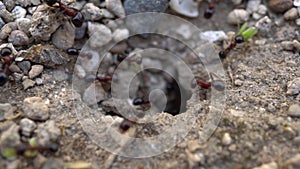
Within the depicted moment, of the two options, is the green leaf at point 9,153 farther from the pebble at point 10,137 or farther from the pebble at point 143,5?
the pebble at point 143,5

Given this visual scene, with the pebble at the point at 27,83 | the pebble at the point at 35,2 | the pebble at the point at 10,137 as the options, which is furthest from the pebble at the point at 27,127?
the pebble at the point at 35,2

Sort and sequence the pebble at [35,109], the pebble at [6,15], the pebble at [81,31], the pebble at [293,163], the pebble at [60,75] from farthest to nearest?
1. the pebble at [81,31]
2. the pebble at [6,15]
3. the pebble at [60,75]
4. the pebble at [35,109]
5. the pebble at [293,163]

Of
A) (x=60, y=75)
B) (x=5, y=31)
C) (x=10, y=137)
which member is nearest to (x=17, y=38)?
(x=5, y=31)

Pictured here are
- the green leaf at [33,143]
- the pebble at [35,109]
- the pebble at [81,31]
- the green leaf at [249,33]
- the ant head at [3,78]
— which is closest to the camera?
the green leaf at [33,143]

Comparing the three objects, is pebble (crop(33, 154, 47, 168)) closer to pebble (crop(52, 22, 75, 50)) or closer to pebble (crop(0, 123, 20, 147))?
pebble (crop(0, 123, 20, 147))

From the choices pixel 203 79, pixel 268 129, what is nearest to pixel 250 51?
pixel 203 79

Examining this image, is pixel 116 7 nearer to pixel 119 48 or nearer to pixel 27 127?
pixel 119 48

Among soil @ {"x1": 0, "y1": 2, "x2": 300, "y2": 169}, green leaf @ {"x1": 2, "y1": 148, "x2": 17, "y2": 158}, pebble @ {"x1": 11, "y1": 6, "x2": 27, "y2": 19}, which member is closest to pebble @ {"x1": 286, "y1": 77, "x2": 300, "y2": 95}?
soil @ {"x1": 0, "y1": 2, "x2": 300, "y2": 169}
